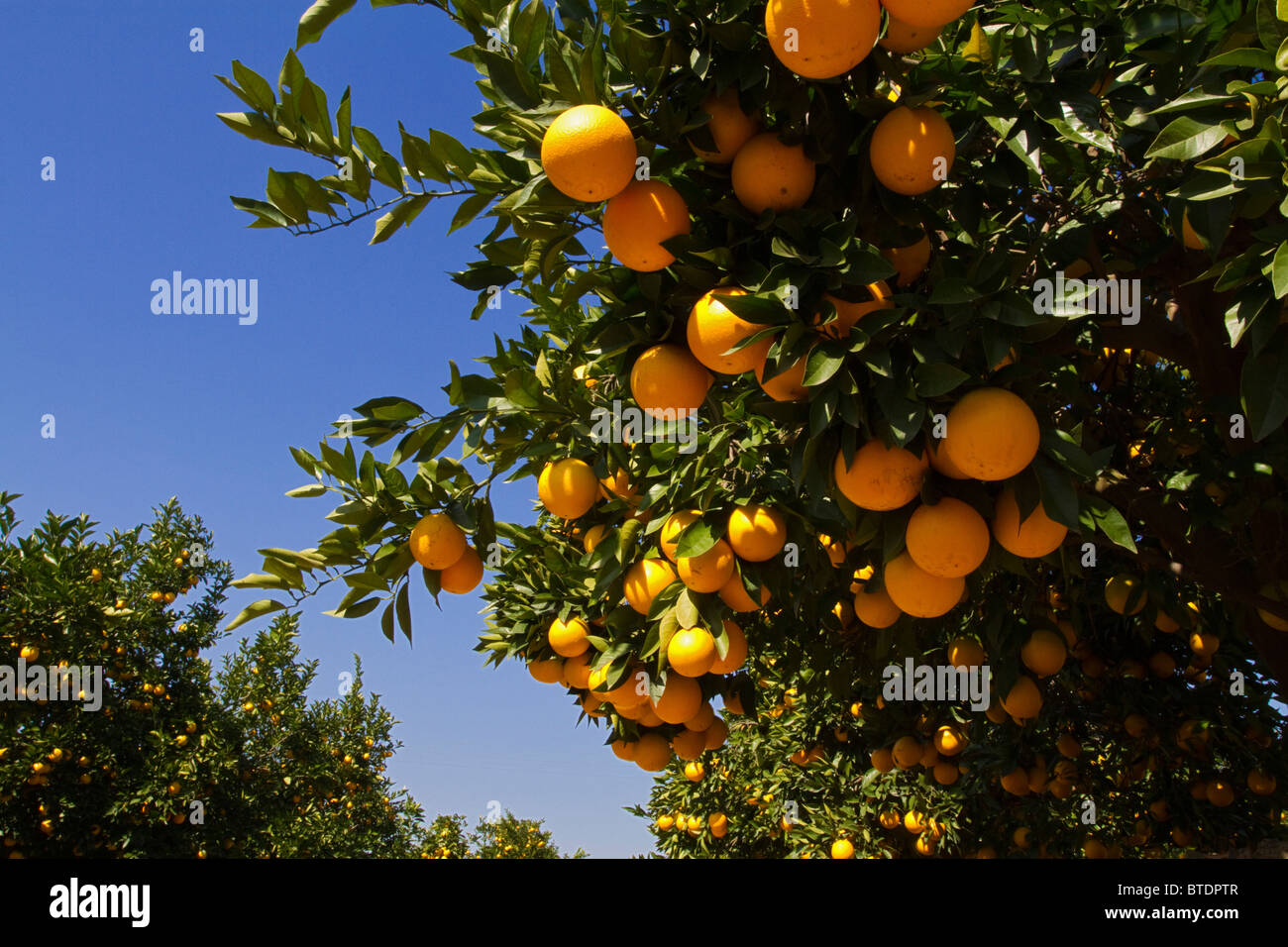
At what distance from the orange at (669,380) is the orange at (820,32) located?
0.72m

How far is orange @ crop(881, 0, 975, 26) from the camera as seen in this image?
66.3 inches

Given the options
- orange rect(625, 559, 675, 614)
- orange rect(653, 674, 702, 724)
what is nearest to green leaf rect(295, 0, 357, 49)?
orange rect(625, 559, 675, 614)

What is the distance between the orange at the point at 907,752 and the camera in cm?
506

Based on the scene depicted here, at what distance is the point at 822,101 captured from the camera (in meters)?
2.04

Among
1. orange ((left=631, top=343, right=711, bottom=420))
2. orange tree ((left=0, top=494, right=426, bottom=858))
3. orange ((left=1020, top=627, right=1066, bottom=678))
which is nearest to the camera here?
orange ((left=631, top=343, right=711, bottom=420))

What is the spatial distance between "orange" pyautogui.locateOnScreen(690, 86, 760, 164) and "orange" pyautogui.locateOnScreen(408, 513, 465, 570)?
129 centimetres

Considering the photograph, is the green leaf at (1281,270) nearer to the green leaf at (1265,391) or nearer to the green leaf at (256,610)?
the green leaf at (1265,391)

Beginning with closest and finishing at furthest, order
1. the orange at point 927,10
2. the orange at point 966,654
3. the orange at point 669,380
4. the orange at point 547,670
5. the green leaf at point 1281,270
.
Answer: the green leaf at point 1281,270 < the orange at point 927,10 < the orange at point 669,380 < the orange at point 966,654 < the orange at point 547,670

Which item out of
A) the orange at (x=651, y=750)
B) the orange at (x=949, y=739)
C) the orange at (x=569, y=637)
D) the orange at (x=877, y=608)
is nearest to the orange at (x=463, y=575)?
the orange at (x=569, y=637)

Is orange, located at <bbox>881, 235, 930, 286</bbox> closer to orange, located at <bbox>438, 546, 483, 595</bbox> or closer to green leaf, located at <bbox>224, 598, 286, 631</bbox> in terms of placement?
orange, located at <bbox>438, 546, 483, 595</bbox>
